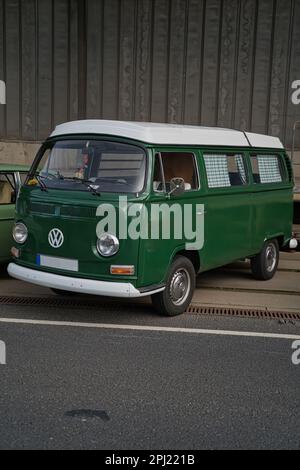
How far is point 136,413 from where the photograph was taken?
382 centimetres

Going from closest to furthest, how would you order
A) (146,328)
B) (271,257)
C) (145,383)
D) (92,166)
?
(145,383)
(146,328)
(92,166)
(271,257)

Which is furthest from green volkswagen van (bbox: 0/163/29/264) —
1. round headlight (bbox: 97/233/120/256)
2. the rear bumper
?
round headlight (bbox: 97/233/120/256)

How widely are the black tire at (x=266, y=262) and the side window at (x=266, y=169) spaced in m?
0.90

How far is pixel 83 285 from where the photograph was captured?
18.0 ft

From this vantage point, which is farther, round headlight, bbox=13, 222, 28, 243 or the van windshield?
round headlight, bbox=13, 222, 28, 243

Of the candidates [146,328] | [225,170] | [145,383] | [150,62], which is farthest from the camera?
[150,62]

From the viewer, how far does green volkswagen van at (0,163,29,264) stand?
7.50 metres

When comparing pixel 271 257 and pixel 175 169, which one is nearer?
pixel 175 169

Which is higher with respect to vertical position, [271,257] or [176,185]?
[176,185]

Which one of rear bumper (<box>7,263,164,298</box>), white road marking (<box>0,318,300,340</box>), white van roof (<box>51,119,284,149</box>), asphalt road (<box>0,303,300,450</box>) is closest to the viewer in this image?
asphalt road (<box>0,303,300,450</box>)

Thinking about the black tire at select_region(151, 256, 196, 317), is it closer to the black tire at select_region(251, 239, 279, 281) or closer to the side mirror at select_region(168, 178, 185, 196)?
the side mirror at select_region(168, 178, 185, 196)

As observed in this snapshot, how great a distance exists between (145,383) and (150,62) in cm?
1105

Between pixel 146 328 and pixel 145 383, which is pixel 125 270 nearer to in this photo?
pixel 146 328

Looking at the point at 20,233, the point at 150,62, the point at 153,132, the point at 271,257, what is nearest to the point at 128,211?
the point at 153,132
